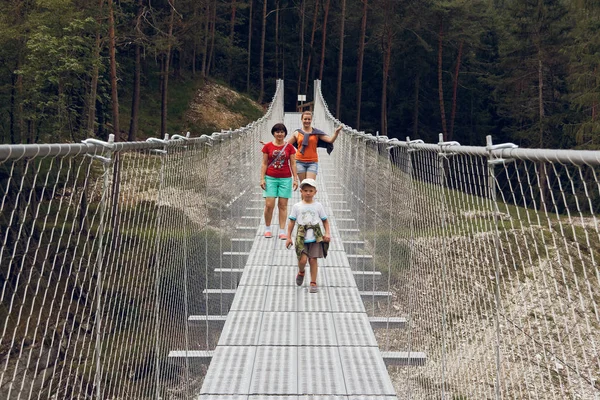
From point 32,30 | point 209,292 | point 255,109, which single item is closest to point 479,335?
point 209,292

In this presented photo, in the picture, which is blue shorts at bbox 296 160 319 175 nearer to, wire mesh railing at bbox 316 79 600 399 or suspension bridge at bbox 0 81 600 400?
suspension bridge at bbox 0 81 600 400

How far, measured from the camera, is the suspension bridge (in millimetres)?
1857

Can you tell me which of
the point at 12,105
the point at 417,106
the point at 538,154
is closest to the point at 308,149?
the point at 538,154

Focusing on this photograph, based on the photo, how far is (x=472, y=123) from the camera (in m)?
34.4

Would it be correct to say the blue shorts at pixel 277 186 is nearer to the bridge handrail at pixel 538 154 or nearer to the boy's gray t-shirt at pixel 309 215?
the boy's gray t-shirt at pixel 309 215

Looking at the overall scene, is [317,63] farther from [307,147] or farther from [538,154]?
[538,154]

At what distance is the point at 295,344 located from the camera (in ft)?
13.4

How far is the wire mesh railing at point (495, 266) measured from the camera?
1725mm

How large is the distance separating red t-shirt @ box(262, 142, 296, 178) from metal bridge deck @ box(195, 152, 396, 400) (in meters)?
0.92

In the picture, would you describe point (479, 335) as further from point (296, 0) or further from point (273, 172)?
point (296, 0)

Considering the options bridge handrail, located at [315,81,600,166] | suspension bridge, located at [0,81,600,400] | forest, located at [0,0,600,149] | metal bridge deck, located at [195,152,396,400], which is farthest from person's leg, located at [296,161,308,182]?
forest, located at [0,0,600,149]

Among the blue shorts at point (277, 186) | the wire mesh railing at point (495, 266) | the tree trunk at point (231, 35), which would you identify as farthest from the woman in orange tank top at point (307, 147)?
the tree trunk at point (231, 35)

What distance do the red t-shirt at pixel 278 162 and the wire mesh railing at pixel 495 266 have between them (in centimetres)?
112

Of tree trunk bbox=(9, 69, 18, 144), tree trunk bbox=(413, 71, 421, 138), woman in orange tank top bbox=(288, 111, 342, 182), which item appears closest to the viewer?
woman in orange tank top bbox=(288, 111, 342, 182)
